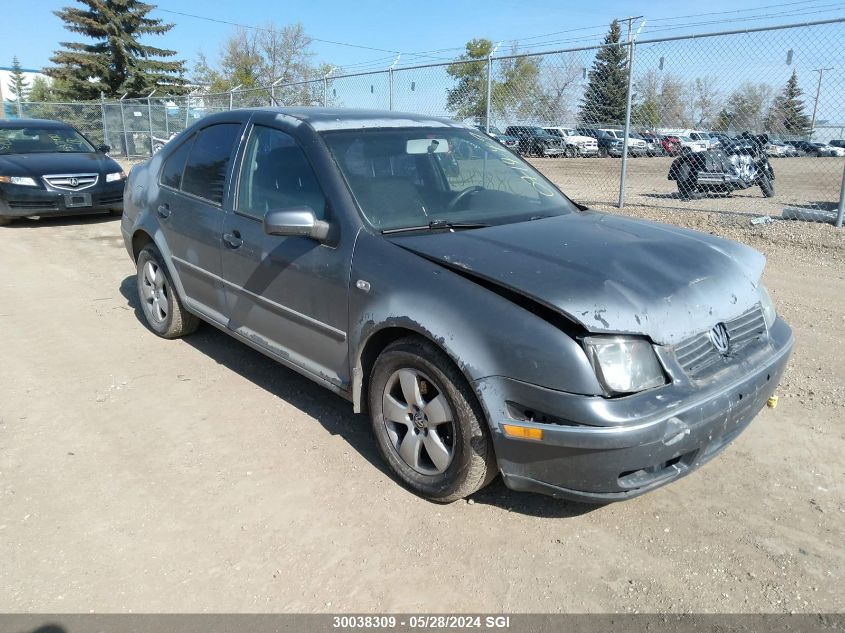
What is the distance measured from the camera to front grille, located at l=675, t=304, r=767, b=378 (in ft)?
8.87

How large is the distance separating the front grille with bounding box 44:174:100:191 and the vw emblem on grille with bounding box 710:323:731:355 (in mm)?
9948

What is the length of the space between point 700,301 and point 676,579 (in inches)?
45.0

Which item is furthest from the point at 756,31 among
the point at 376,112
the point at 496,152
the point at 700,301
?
the point at 700,301

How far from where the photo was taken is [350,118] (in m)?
3.92

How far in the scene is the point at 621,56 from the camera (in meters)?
9.80

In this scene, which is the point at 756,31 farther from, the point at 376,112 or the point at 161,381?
the point at 161,381

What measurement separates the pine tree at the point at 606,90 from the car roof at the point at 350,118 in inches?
260

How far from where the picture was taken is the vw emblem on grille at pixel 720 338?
2848mm

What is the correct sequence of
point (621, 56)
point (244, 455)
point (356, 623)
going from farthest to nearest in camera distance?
point (621, 56), point (244, 455), point (356, 623)

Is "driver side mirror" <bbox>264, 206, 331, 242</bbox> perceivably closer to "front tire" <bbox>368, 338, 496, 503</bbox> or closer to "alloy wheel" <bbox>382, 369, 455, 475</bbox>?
"front tire" <bbox>368, 338, 496, 503</bbox>

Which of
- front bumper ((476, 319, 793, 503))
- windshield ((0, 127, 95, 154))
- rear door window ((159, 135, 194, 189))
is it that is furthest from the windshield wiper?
windshield ((0, 127, 95, 154))

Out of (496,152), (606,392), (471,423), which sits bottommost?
(471,423)

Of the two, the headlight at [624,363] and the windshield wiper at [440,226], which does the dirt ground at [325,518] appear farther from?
the windshield wiper at [440,226]

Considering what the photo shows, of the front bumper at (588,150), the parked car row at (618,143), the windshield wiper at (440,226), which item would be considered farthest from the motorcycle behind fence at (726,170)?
the windshield wiper at (440,226)
